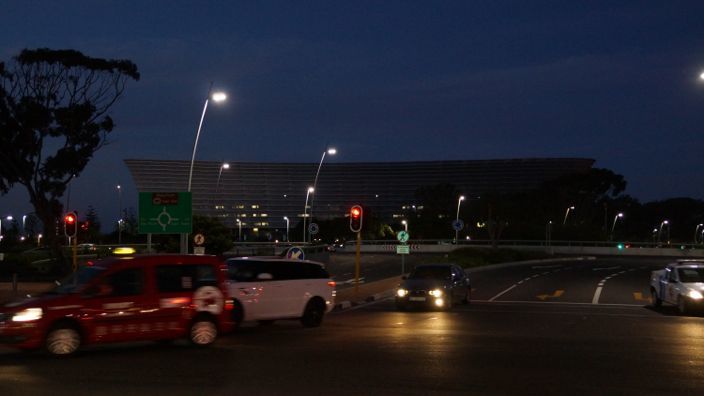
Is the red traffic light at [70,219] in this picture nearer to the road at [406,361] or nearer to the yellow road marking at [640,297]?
the road at [406,361]

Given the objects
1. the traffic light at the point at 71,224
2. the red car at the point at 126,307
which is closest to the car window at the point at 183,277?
the red car at the point at 126,307

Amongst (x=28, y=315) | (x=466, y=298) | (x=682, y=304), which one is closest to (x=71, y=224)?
(x=466, y=298)

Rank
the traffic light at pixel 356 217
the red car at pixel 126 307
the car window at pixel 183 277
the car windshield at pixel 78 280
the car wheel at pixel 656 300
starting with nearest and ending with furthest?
the red car at pixel 126 307 < the car windshield at pixel 78 280 < the car window at pixel 183 277 < the car wheel at pixel 656 300 < the traffic light at pixel 356 217

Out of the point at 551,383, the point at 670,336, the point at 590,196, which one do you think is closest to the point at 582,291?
the point at 670,336

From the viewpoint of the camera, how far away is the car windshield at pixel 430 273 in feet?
99.8

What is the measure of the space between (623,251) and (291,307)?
73571 millimetres

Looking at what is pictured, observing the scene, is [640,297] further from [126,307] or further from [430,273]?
[126,307]

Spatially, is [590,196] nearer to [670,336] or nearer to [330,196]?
[330,196]

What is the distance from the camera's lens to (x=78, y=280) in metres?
16.2

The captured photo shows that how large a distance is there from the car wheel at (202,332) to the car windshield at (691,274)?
17015 mm

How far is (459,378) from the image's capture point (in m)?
13.0

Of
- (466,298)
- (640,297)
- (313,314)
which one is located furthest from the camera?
(640,297)

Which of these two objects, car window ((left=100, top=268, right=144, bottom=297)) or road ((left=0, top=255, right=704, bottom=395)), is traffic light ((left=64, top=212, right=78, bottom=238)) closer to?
road ((left=0, top=255, right=704, bottom=395))

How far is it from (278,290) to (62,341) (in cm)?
642
